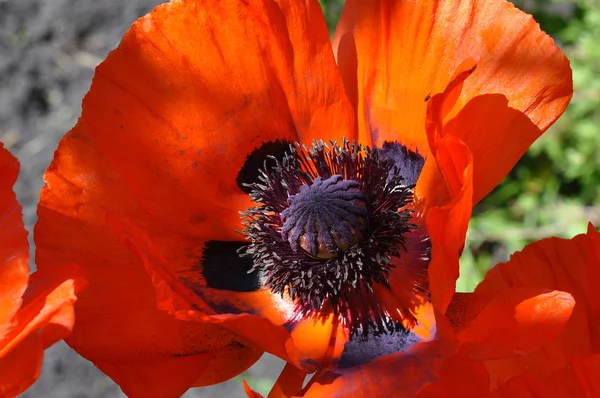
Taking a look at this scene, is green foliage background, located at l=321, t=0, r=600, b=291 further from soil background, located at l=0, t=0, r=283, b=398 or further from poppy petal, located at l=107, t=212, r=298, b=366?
poppy petal, located at l=107, t=212, r=298, b=366

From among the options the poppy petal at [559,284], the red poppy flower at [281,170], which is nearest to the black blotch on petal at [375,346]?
the red poppy flower at [281,170]

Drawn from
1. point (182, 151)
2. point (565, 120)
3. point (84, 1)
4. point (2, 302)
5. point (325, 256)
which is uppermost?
point (84, 1)

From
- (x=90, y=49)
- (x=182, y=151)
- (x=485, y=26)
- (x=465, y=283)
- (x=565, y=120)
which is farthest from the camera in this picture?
(x=90, y=49)

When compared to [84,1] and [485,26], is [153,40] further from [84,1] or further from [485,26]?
[84,1]

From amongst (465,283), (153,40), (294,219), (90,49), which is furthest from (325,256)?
(90,49)

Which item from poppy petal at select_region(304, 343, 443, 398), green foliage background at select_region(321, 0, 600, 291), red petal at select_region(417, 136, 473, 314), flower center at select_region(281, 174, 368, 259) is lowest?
poppy petal at select_region(304, 343, 443, 398)

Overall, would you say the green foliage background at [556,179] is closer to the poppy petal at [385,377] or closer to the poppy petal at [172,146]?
the poppy petal at [172,146]

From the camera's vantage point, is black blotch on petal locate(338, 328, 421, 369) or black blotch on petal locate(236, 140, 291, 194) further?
black blotch on petal locate(236, 140, 291, 194)

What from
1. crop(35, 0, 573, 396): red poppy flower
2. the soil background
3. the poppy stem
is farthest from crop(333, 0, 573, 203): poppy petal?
the soil background
